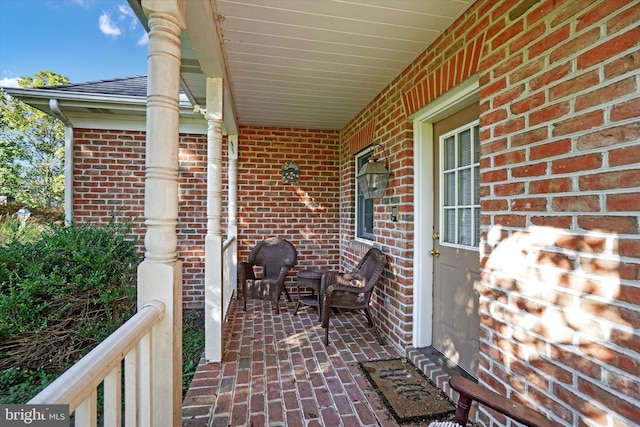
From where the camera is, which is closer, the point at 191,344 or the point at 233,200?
the point at 191,344

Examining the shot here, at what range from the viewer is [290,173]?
4.44 m

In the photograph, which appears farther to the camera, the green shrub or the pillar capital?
the green shrub

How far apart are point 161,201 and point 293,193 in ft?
10.9

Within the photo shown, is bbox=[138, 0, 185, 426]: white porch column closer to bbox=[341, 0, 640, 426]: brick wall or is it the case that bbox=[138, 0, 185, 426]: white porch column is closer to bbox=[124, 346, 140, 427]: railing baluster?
bbox=[124, 346, 140, 427]: railing baluster

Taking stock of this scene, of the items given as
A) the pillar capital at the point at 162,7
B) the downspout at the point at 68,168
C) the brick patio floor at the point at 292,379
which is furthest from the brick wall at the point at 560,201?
the downspout at the point at 68,168

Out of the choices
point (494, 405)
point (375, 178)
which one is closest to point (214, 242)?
point (375, 178)

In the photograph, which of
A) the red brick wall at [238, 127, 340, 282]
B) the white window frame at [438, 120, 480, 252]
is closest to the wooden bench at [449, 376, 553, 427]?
the white window frame at [438, 120, 480, 252]

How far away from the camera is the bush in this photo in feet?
7.92

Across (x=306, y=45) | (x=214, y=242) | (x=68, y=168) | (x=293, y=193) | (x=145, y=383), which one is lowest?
(x=145, y=383)

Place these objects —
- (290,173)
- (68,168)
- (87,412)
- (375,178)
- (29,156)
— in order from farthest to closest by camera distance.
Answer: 1. (29,156)
2. (290,173)
3. (68,168)
4. (375,178)
5. (87,412)

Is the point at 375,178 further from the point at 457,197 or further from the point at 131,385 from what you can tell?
the point at 131,385

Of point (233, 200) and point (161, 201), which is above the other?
point (233, 200)

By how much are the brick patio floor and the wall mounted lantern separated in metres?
2.08

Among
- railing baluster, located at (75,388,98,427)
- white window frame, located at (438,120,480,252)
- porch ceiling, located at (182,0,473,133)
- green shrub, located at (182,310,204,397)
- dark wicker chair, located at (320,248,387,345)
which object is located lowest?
green shrub, located at (182,310,204,397)
